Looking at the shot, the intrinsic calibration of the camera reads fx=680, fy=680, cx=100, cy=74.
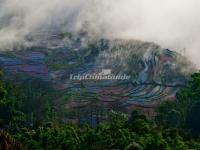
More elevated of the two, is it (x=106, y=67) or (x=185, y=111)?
(x=106, y=67)

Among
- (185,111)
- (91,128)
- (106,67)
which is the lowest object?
(91,128)

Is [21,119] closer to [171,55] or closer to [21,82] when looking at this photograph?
[21,82]

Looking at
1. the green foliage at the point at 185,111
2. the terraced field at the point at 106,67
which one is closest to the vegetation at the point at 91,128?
the green foliage at the point at 185,111

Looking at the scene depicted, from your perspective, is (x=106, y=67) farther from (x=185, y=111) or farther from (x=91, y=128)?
(x=91, y=128)

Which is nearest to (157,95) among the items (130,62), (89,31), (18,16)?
(130,62)

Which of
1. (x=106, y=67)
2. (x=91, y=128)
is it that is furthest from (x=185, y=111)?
(x=106, y=67)

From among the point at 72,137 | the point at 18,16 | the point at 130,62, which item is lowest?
the point at 72,137

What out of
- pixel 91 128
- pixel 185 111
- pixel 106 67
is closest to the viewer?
pixel 91 128

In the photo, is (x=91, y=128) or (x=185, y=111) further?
(x=185, y=111)

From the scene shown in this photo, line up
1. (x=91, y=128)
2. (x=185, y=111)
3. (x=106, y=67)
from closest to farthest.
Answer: (x=91, y=128), (x=185, y=111), (x=106, y=67)
